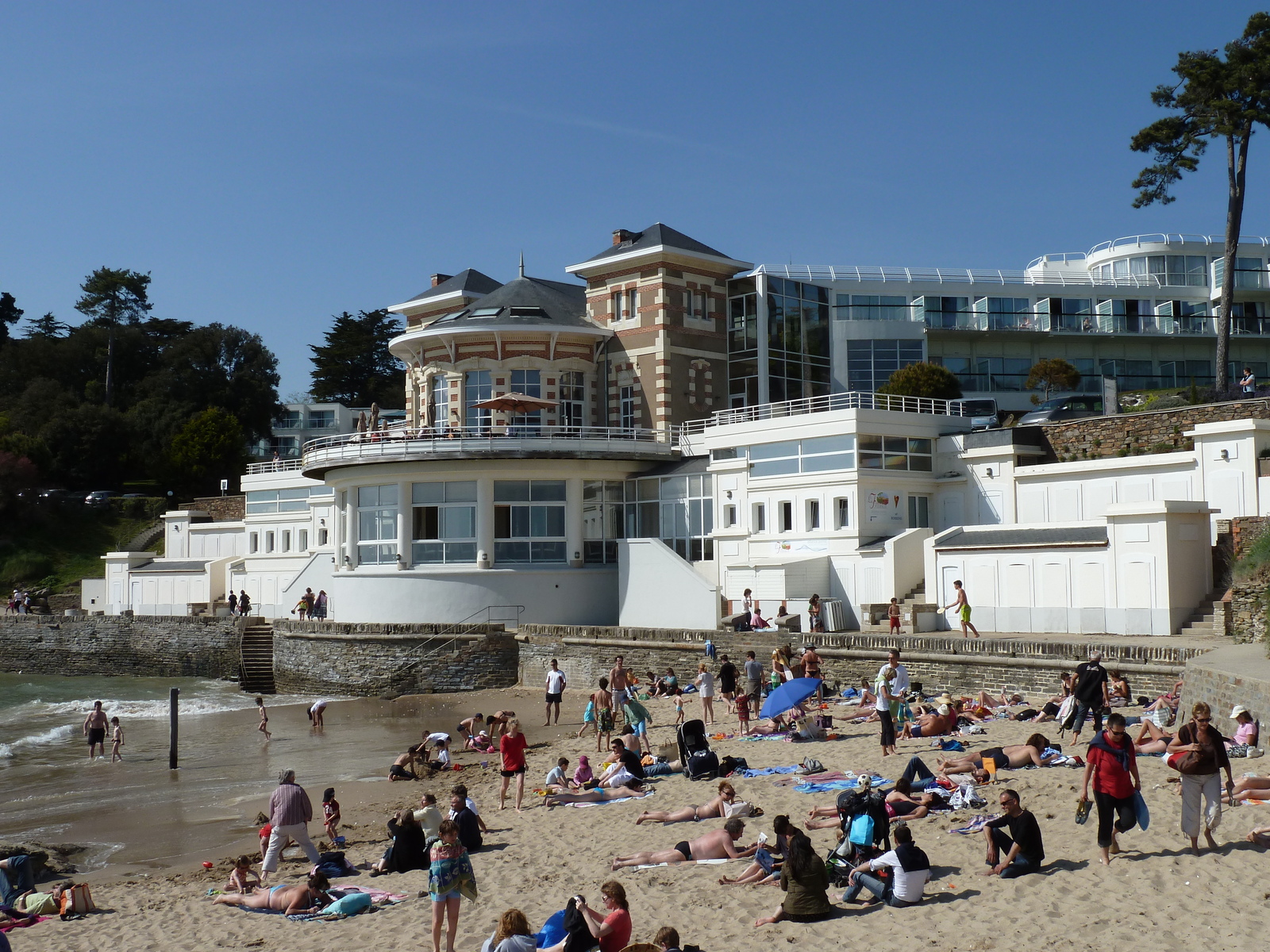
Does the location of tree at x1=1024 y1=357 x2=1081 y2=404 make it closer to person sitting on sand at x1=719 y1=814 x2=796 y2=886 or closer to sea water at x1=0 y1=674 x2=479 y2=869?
sea water at x1=0 y1=674 x2=479 y2=869

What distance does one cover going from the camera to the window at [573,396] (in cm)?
3581

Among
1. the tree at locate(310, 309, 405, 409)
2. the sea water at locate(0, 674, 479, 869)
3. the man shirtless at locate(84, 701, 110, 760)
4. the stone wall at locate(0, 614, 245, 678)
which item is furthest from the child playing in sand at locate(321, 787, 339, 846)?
the tree at locate(310, 309, 405, 409)

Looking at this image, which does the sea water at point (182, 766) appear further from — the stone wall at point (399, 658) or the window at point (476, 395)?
the window at point (476, 395)

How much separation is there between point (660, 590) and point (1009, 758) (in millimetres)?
15646

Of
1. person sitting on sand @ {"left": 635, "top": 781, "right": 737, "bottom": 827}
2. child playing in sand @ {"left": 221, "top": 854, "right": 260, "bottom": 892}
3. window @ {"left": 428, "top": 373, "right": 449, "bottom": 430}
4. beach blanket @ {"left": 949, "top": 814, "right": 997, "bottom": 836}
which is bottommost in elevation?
child playing in sand @ {"left": 221, "top": 854, "right": 260, "bottom": 892}

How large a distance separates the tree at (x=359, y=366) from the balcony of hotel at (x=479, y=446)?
4363cm

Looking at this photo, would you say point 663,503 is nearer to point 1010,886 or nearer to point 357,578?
point 357,578

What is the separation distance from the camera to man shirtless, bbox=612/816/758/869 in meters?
11.8

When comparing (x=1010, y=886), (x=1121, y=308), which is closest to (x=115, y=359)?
(x=1121, y=308)

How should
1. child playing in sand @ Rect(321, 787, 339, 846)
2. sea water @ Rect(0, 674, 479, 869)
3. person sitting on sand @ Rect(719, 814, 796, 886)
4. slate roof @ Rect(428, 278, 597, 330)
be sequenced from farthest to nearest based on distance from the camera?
slate roof @ Rect(428, 278, 597, 330), sea water @ Rect(0, 674, 479, 869), child playing in sand @ Rect(321, 787, 339, 846), person sitting on sand @ Rect(719, 814, 796, 886)

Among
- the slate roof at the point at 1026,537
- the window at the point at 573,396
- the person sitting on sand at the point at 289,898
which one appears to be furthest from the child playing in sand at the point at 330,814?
the window at the point at 573,396

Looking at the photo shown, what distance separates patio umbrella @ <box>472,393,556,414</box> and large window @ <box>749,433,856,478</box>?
6.27 m

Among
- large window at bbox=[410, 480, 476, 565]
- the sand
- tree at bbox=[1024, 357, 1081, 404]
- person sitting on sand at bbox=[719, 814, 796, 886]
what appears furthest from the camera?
tree at bbox=[1024, 357, 1081, 404]

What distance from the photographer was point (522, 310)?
35.8 metres
